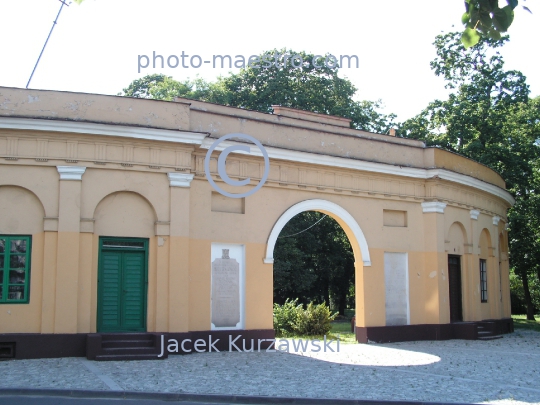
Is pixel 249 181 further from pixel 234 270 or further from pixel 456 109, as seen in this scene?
pixel 456 109

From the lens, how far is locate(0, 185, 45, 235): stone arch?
13555 millimetres

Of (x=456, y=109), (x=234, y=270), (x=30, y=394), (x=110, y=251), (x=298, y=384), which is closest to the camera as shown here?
(x=30, y=394)

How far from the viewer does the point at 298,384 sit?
10.7m

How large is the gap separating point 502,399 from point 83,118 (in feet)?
32.3

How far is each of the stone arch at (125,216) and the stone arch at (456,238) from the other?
9686mm

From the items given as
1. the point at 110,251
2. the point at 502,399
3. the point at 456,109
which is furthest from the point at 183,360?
the point at 456,109

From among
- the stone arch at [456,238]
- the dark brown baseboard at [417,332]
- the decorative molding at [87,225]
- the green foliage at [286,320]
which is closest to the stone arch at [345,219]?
the dark brown baseboard at [417,332]

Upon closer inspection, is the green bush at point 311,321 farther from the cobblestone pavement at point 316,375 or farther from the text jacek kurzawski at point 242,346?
the cobblestone pavement at point 316,375

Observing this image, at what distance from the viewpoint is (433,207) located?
760 inches

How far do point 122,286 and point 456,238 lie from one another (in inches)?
433

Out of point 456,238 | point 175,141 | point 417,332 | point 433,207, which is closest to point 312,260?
point 456,238

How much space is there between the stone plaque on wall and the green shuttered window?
422 cm

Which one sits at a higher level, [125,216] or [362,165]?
[362,165]

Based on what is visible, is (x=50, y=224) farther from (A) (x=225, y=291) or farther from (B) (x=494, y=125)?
(B) (x=494, y=125)
